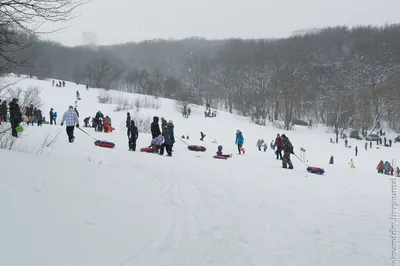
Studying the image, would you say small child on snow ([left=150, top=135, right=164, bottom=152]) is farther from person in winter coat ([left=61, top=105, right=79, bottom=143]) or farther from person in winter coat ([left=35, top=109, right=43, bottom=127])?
person in winter coat ([left=35, top=109, right=43, bottom=127])

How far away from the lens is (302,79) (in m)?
72.8

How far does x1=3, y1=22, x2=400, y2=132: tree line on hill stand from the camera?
6262 cm

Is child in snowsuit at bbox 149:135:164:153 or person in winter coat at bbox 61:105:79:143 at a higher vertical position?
person in winter coat at bbox 61:105:79:143

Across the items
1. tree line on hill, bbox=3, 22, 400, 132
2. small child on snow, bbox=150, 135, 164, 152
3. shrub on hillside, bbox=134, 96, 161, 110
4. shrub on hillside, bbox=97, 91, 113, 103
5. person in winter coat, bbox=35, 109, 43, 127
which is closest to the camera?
small child on snow, bbox=150, 135, 164, 152

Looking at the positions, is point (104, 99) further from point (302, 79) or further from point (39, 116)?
point (302, 79)

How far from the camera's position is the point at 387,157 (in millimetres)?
37938

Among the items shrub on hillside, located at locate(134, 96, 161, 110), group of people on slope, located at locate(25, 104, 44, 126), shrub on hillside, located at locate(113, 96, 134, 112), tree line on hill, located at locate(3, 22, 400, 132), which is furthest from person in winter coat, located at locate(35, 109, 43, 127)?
shrub on hillside, located at locate(134, 96, 161, 110)

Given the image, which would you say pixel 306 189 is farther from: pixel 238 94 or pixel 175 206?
pixel 238 94

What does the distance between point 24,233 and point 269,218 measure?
429cm

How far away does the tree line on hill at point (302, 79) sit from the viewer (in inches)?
2466

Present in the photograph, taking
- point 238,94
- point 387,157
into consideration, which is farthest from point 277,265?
point 238,94

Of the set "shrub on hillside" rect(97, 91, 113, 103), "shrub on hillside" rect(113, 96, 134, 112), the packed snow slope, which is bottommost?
the packed snow slope

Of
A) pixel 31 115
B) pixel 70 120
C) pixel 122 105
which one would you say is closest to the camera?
pixel 70 120

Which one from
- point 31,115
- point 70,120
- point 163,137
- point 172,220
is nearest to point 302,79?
point 31,115
